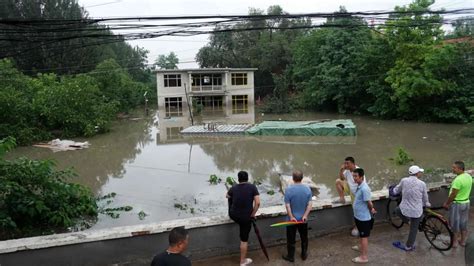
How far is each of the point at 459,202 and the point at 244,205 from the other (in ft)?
10.0

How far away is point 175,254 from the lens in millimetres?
3205

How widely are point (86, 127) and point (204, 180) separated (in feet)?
45.6

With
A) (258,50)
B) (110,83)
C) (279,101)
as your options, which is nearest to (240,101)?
(279,101)

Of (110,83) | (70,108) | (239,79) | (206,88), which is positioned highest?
(239,79)

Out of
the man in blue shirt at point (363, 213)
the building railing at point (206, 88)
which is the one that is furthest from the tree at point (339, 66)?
the man in blue shirt at point (363, 213)

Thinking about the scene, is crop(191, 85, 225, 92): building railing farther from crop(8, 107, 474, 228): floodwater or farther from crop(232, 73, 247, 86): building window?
crop(8, 107, 474, 228): floodwater

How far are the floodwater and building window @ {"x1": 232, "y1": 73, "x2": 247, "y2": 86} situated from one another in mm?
20189

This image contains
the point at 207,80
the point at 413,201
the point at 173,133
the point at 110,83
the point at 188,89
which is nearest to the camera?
the point at 413,201

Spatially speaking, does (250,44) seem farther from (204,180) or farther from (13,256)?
(13,256)

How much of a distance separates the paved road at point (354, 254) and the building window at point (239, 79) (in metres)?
43.3

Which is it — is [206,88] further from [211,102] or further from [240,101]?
[240,101]

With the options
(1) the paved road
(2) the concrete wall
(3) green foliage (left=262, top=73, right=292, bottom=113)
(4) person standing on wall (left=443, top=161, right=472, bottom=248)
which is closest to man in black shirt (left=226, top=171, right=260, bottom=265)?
(2) the concrete wall

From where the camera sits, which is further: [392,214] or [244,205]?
[392,214]

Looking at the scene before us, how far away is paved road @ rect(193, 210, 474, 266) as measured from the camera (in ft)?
17.7
